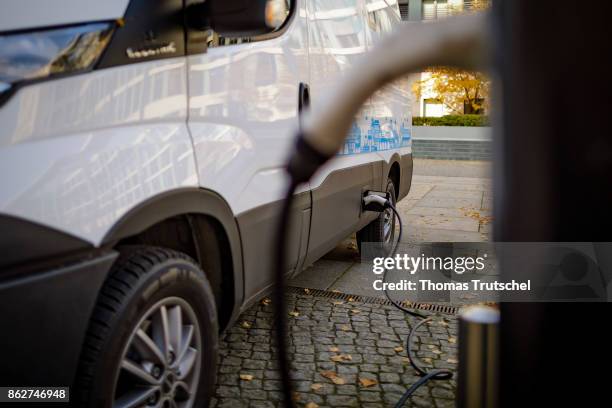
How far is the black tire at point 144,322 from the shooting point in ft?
5.91

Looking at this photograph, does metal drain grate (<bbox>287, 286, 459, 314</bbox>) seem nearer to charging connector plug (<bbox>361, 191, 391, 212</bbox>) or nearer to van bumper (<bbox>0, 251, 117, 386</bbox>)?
charging connector plug (<bbox>361, 191, 391, 212</bbox>)

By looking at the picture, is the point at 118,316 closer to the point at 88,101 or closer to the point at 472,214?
the point at 88,101

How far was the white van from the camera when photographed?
161 cm

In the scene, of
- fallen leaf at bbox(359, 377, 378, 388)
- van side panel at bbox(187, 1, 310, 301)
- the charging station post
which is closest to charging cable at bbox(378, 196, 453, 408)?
fallen leaf at bbox(359, 377, 378, 388)

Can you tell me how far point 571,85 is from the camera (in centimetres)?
67

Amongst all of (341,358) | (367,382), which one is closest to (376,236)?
(341,358)

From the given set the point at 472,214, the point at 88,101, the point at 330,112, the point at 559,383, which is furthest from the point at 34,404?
the point at 472,214

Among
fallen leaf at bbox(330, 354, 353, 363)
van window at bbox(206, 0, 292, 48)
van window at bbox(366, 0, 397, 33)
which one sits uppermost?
van window at bbox(366, 0, 397, 33)

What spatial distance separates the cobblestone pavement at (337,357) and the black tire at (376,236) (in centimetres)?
132

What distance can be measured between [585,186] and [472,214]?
25.8 ft

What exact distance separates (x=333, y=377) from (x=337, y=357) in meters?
0.25

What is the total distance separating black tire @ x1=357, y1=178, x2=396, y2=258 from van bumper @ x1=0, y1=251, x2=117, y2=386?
3839mm

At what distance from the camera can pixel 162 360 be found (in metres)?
2.10

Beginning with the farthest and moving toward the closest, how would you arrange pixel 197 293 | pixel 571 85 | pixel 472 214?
pixel 472 214, pixel 197 293, pixel 571 85
